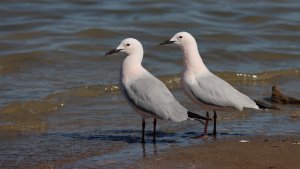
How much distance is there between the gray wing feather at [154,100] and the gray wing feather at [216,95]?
0.36m

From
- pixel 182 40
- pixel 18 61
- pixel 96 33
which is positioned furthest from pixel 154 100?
pixel 96 33

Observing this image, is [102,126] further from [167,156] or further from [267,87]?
[267,87]

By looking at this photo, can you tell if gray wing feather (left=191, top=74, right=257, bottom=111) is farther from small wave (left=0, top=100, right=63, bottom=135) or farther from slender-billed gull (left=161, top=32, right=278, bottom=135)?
small wave (left=0, top=100, right=63, bottom=135)

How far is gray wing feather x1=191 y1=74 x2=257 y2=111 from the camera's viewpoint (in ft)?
25.2

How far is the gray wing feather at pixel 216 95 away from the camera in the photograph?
303 inches

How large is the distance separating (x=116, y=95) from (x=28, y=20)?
17.7ft

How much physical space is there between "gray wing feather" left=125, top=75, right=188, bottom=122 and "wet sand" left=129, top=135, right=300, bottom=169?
0.38 m

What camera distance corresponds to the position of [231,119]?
28.3ft

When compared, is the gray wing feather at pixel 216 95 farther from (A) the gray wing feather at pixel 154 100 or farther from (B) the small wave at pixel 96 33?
(B) the small wave at pixel 96 33

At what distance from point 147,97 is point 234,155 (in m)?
1.10

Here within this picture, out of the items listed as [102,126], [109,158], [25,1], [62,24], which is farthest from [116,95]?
[25,1]

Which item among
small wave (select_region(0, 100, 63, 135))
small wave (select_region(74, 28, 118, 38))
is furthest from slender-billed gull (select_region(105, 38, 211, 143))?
small wave (select_region(74, 28, 118, 38))

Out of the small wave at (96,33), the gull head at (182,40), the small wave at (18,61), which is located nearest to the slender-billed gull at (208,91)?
the gull head at (182,40)

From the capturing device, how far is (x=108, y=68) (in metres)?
11.7
